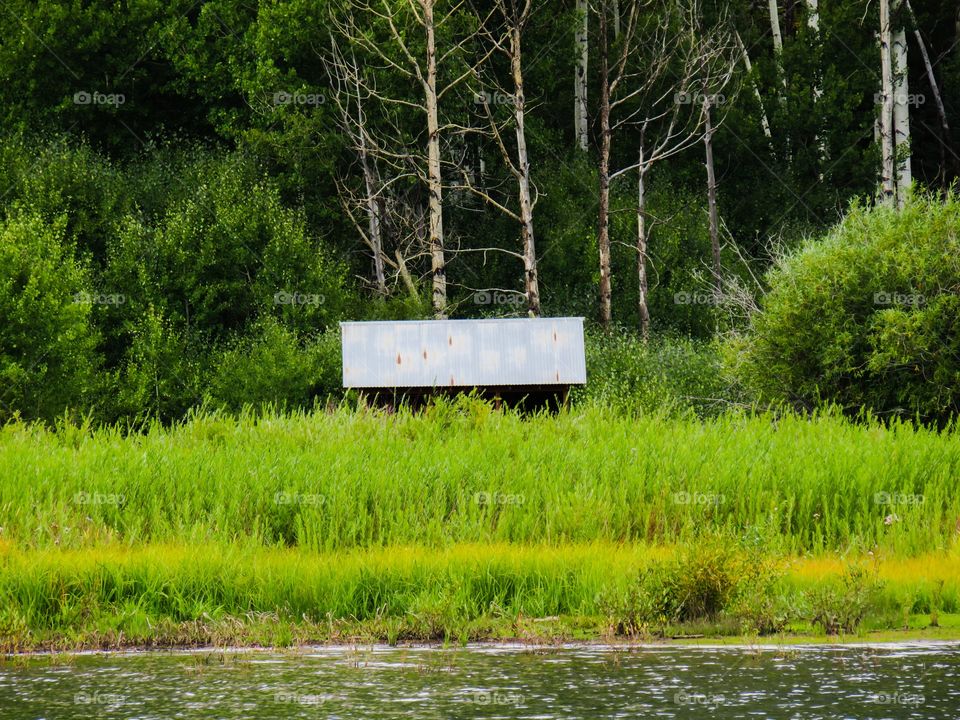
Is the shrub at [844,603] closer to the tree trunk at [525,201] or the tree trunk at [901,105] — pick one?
the tree trunk at [525,201]

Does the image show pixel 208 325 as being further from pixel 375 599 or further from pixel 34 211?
pixel 375 599

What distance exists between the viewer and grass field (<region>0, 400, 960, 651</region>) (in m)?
10.5

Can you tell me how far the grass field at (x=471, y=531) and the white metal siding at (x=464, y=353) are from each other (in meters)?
7.60

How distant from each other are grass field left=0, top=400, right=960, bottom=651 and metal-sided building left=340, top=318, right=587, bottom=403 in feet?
24.9

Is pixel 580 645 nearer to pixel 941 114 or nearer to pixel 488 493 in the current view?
pixel 488 493

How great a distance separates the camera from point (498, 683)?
854 cm

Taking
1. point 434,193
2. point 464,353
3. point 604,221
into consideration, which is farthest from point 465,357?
point 604,221

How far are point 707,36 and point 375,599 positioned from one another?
113 feet

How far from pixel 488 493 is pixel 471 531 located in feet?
2.64

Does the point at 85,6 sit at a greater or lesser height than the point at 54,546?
greater

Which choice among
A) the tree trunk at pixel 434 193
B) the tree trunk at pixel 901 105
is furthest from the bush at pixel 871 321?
the tree trunk at pixel 901 105

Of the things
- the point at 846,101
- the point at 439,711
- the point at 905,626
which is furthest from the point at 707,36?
the point at 439,711

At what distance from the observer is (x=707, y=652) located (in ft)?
31.7

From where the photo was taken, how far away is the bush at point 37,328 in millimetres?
32812
